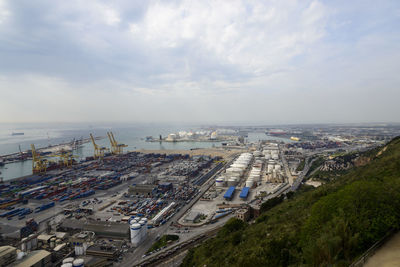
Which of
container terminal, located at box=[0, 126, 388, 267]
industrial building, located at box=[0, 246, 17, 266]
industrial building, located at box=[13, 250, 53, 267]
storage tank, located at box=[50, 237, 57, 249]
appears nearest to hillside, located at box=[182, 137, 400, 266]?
container terminal, located at box=[0, 126, 388, 267]

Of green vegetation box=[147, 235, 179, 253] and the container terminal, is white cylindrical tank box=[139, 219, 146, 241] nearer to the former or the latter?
the container terminal

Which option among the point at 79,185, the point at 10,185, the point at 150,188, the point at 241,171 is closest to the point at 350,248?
the point at 150,188

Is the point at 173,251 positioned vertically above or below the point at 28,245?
below

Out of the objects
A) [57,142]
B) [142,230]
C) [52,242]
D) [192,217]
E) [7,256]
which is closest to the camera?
[7,256]

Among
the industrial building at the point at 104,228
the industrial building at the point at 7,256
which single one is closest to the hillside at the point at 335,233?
the industrial building at the point at 104,228

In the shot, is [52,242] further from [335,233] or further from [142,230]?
[335,233]

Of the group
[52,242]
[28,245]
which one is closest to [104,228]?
[52,242]

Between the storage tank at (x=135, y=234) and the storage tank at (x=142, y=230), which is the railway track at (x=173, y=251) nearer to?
the storage tank at (x=135, y=234)

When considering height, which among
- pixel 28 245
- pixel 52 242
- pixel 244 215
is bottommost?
pixel 52 242
